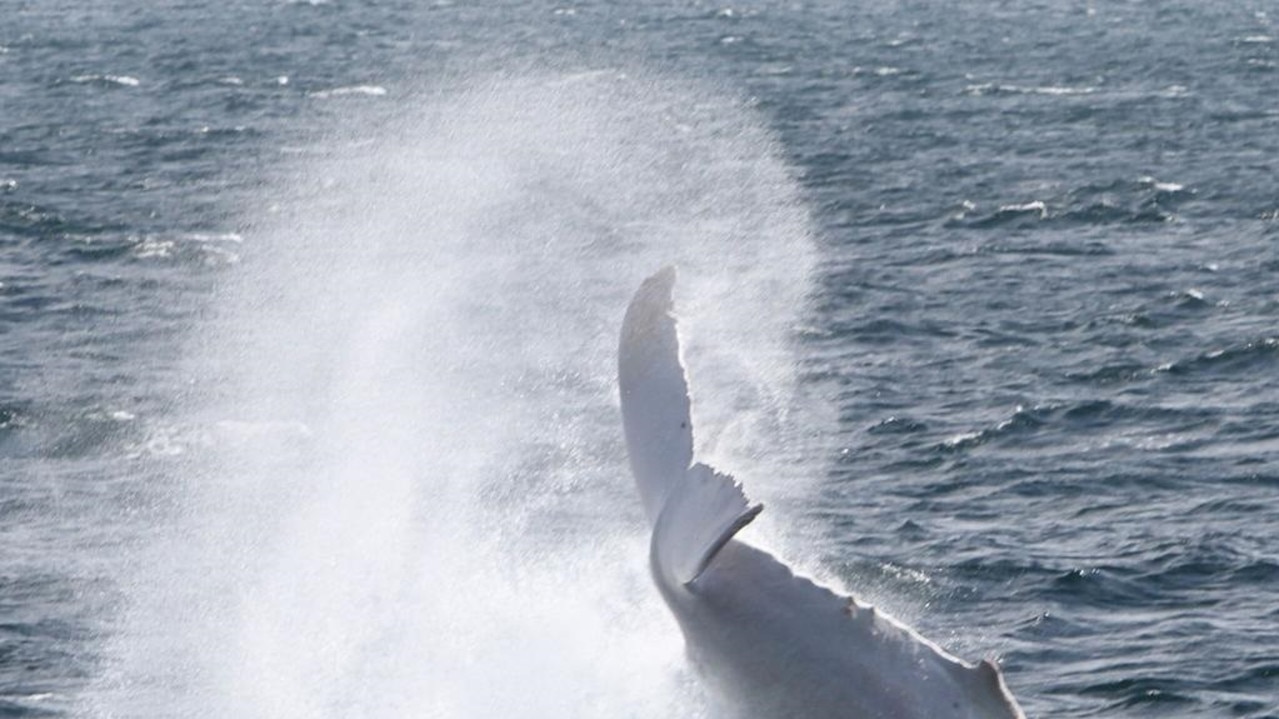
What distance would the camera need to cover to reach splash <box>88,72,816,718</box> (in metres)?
17.6

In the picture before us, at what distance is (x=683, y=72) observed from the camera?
72.6 m

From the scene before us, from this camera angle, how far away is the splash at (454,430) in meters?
17.6

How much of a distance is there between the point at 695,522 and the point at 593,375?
22995mm

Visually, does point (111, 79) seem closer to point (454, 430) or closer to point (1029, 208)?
point (1029, 208)

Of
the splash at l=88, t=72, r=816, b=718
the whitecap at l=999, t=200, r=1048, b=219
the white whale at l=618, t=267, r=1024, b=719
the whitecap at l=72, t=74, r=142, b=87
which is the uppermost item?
the white whale at l=618, t=267, r=1024, b=719

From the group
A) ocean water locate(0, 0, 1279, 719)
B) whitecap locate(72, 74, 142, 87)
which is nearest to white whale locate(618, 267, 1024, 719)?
ocean water locate(0, 0, 1279, 719)

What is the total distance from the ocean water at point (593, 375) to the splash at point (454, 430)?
0.27 ft

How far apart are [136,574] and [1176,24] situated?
65.8m

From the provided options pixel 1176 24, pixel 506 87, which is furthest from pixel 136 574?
pixel 1176 24

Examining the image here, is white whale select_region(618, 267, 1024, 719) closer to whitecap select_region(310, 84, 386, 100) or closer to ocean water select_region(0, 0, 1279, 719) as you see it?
ocean water select_region(0, 0, 1279, 719)

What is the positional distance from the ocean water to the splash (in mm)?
81

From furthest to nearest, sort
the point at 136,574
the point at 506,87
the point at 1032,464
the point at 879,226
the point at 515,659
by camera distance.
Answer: the point at 506,87, the point at 879,226, the point at 1032,464, the point at 136,574, the point at 515,659

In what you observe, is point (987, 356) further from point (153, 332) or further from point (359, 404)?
point (153, 332)

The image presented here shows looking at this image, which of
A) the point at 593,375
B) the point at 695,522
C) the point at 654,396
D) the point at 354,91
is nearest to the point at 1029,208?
the point at 593,375
